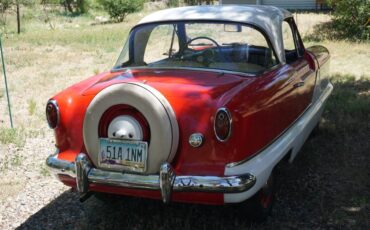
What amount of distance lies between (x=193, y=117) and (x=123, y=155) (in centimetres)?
54

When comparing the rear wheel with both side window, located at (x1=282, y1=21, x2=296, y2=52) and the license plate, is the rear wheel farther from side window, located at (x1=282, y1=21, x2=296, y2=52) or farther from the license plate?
side window, located at (x1=282, y1=21, x2=296, y2=52)

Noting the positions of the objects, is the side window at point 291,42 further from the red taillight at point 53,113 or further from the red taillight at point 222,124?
the red taillight at point 53,113

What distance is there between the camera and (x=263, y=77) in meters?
3.53

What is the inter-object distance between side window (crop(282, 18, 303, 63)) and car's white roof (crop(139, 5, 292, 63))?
0.22m

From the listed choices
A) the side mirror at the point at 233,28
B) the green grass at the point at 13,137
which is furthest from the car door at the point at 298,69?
the green grass at the point at 13,137

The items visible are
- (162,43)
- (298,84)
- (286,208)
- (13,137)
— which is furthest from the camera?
(13,137)

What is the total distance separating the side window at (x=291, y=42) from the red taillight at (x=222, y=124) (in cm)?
162

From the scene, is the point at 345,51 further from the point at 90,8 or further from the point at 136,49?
the point at 90,8

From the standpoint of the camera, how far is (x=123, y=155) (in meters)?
3.04

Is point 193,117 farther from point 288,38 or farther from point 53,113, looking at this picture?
point 288,38

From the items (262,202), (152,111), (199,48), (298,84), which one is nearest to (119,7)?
(199,48)

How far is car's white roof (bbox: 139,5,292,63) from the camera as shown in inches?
156

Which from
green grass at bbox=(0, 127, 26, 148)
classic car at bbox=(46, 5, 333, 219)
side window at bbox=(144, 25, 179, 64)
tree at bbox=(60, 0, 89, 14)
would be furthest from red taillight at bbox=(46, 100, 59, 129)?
tree at bbox=(60, 0, 89, 14)

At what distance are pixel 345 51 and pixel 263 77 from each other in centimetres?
790
